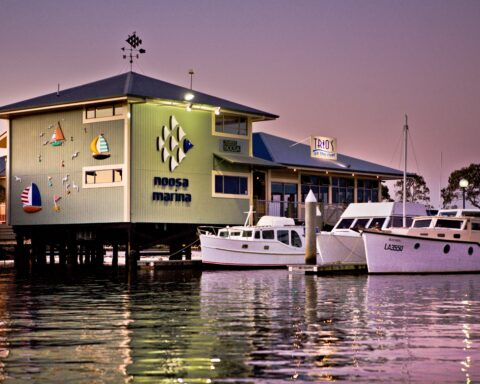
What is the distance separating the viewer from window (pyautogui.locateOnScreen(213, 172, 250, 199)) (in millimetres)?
56719

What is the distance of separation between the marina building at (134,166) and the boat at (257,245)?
11.0 feet

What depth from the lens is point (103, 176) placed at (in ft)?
175

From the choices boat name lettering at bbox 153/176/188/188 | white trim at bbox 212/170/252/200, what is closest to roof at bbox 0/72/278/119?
white trim at bbox 212/170/252/200

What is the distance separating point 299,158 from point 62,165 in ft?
53.2

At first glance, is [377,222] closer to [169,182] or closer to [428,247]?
[428,247]

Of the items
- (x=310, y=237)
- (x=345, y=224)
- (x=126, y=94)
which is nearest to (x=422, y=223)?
(x=345, y=224)

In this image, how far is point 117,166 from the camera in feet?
172

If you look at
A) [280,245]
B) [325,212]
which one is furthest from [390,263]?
[325,212]

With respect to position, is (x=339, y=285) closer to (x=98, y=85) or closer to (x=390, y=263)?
(x=390, y=263)

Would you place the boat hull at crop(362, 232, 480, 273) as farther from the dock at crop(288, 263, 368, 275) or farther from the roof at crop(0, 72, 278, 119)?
the roof at crop(0, 72, 278, 119)

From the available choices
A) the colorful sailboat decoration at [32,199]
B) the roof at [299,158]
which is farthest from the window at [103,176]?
the roof at [299,158]

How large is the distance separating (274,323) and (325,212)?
4405 cm

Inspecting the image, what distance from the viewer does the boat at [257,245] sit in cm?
5169

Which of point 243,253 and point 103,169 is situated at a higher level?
point 103,169
